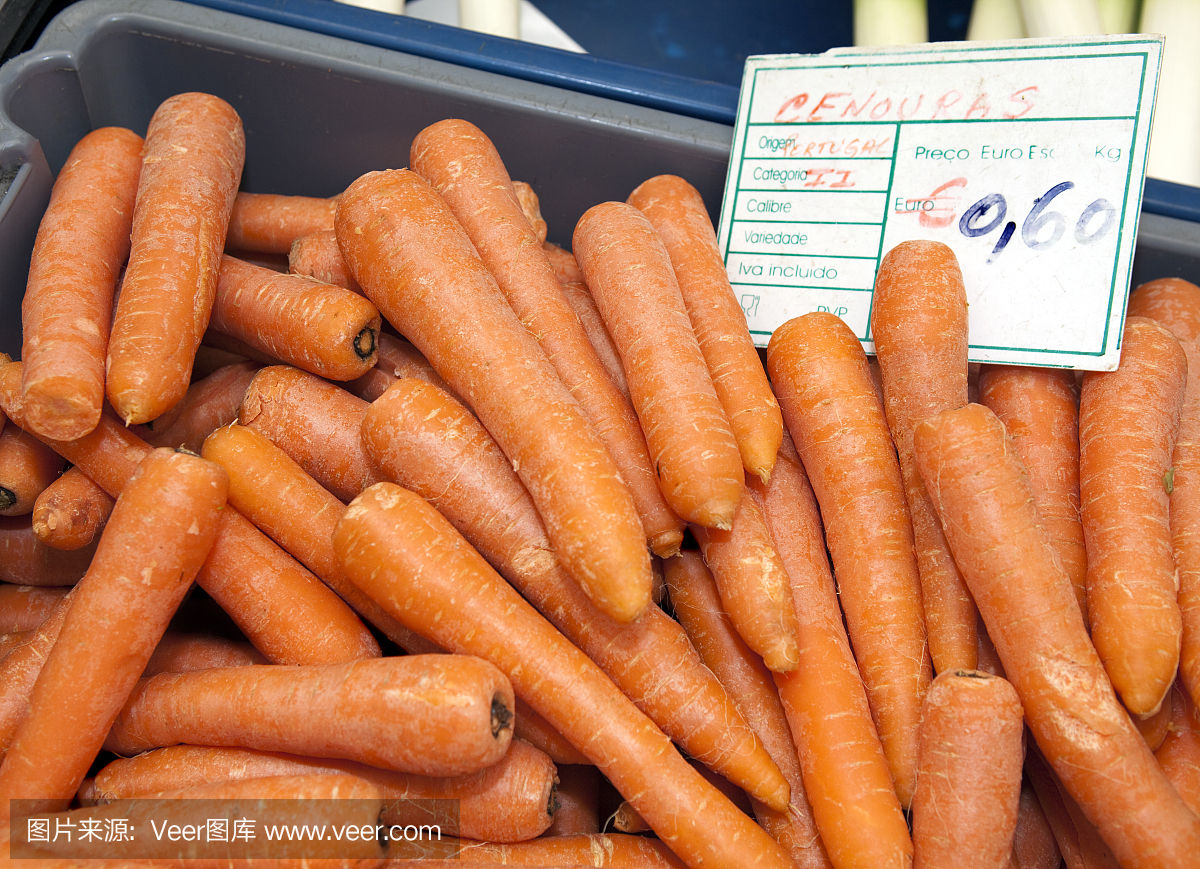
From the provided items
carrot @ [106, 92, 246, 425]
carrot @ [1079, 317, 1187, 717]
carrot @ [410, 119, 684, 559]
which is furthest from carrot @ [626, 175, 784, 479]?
carrot @ [106, 92, 246, 425]

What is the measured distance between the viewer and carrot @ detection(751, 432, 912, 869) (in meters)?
0.94

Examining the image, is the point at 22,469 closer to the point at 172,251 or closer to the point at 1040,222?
the point at 172,251

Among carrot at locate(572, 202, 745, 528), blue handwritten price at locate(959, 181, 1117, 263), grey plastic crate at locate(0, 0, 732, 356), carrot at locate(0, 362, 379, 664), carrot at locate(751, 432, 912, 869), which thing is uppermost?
grey plastic crate at locate(0, 0, 732, 356)

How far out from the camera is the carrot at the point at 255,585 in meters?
1.05

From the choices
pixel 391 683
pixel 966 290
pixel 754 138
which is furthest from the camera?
pixel 754 138

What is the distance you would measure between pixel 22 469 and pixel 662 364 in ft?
2.93

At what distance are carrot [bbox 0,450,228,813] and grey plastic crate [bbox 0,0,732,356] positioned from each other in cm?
84

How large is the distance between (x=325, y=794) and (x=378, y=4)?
171 centimetres

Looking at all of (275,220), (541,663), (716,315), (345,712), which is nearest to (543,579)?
(541,663)

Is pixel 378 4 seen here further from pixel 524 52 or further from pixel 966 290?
pixel 966 290

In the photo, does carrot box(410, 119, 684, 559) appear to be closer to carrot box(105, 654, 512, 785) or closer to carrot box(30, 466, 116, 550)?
carrot box(105, 654, 512, 785)

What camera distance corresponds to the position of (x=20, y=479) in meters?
1.11

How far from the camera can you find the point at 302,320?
3.75ft

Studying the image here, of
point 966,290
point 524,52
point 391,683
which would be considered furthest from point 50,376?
point 966,290
